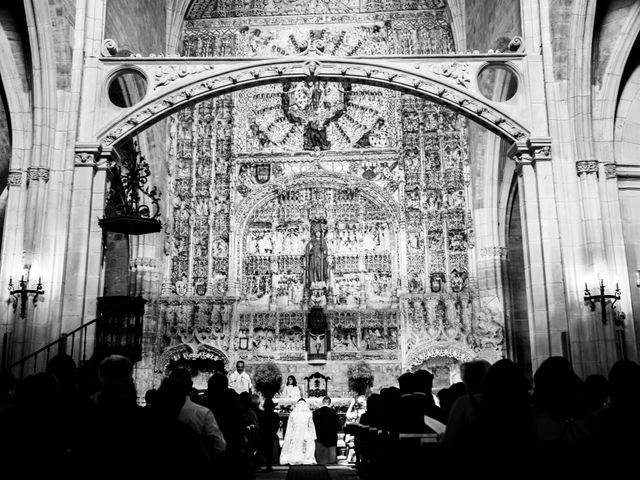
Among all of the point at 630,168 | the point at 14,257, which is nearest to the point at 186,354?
the point at 14,257

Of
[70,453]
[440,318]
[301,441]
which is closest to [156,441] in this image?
[70,453]

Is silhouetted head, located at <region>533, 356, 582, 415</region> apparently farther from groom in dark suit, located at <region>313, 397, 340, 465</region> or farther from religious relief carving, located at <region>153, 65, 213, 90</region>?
religious relief carving, located at <region>153, 65, 213, 90</region>

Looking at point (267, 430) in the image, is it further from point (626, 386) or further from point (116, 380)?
point (626, 386)

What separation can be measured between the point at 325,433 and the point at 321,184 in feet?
36.4

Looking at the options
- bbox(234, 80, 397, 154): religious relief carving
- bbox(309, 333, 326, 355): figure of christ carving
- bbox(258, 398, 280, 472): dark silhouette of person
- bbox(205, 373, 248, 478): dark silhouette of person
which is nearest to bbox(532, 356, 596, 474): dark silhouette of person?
bbox(205, 373, 248, 478): dark silhouette of person

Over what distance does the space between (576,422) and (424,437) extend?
2042 mm

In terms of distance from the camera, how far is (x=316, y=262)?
69.2 ft

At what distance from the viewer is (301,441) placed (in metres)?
13.4

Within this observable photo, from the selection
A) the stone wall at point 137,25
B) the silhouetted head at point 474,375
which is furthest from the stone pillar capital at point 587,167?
the stone wall at point 137,25

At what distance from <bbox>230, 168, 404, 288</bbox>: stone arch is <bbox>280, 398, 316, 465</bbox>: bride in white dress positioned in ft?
28.0

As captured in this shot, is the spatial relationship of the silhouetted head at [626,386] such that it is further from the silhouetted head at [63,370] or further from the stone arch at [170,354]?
the stone arch at [170,354]

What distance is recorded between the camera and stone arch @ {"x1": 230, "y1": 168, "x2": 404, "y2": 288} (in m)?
21.7

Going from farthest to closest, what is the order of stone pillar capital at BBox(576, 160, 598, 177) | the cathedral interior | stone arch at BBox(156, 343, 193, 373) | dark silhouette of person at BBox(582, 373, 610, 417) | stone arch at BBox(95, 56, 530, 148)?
stone arch at BBox(156, 343, 193, 373), stone arch at BBox(95, 56, 530, 148), stone pillar capital at BBox(576, 160, 598, 177), the cathedral interior, dark silhouette of person at BBox(582, 373, 610, 417)

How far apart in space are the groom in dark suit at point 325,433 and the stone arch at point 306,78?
632 cm
